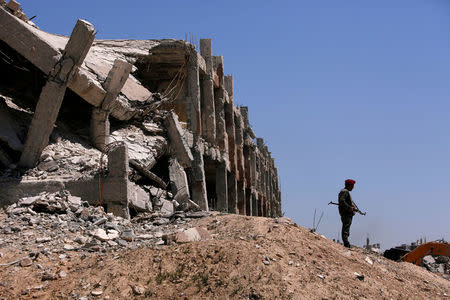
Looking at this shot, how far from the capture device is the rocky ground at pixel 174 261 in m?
6.35

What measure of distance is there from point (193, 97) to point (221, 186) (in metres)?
4.58

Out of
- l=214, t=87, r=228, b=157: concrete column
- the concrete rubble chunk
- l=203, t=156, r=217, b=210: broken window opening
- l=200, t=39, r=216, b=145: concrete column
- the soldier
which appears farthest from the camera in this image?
l=214, t=87, r=228, b=157: concrete column

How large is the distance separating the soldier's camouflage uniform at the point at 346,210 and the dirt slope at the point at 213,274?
2212mm

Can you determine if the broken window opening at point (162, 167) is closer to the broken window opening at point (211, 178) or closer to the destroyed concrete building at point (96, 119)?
the destroyed concrete building at point (96, 119)

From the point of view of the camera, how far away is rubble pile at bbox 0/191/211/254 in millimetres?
7625

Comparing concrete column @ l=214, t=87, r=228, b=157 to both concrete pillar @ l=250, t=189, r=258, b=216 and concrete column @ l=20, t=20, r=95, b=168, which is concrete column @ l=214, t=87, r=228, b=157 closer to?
concrete pillar @ l=250, t=189, r=258, b=216

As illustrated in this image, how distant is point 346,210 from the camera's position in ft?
33.9

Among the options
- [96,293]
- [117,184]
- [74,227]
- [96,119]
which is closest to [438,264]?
[117,184]

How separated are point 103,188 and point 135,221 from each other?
2.79 ft

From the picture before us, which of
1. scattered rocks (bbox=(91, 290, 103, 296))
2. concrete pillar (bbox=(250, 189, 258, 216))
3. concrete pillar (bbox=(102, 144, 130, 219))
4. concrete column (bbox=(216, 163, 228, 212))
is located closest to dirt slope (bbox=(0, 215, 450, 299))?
scattered rocks (bbox=(91, 290, 103, 296))

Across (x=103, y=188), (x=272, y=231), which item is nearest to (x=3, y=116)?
(x=103, y=188)

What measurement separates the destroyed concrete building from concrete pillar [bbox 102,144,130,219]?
0.7 inches

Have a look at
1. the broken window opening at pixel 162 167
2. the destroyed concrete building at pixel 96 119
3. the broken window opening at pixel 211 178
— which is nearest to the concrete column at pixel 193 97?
the destroyed concrete building at pixel 96 119

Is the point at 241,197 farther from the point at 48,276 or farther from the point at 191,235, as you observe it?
the point at 48,276
